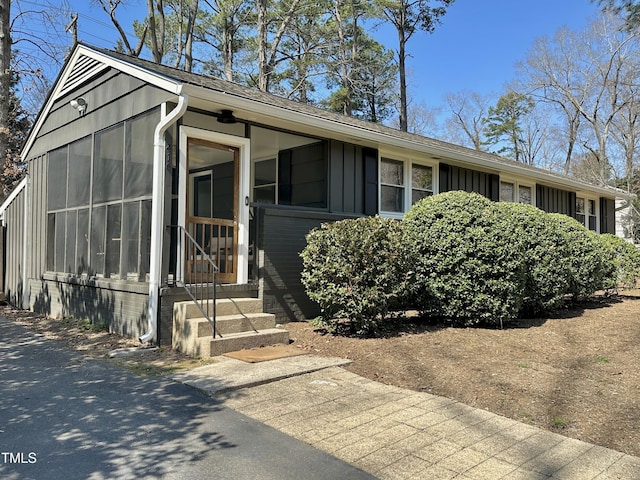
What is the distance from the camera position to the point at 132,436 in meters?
3.31

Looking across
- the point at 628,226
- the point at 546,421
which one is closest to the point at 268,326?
the point at 546,421

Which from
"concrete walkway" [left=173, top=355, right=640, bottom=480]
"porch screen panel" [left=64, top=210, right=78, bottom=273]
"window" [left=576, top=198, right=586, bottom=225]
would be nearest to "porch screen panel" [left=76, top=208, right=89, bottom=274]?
"porch screen panel" [left=64, top=210, right=78, bottom=273]

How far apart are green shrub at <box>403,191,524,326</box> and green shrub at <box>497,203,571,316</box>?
57 cm

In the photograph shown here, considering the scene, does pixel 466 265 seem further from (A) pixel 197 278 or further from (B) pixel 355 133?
(A) pixel 197 278

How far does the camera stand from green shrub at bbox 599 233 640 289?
9633 millimetres

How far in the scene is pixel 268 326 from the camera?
6.33 m

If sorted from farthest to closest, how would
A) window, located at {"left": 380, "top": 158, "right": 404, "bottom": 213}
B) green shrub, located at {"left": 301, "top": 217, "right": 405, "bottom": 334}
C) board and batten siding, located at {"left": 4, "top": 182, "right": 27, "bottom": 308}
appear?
board and batten siding, located at {"left": 4, "top": 182, "right": 27, "bottom": 308}
window, located at {"left": 380, "top": 158, "right": 404, "bottom": 213}
green shrub, located at {"left": 301, "top": 217, "right": 405, "bottom": 334}

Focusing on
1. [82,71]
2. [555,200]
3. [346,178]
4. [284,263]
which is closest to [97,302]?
[284,263]

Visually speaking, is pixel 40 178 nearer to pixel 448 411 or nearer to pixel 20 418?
pixel 20 418

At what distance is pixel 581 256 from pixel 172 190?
6.97m

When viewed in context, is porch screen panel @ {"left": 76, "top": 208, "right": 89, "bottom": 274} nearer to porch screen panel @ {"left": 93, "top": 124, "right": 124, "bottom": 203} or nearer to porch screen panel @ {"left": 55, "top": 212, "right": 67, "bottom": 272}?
porch screen panel @ {"left": 93, "top": 124, "right": 124, "bottom": 203}

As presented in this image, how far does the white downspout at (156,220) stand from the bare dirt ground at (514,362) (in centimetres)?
44

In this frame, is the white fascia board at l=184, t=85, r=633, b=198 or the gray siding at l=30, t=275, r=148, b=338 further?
the gray siding at l=30, t=275, r=148, b=338

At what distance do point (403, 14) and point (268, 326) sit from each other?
22358 mm
